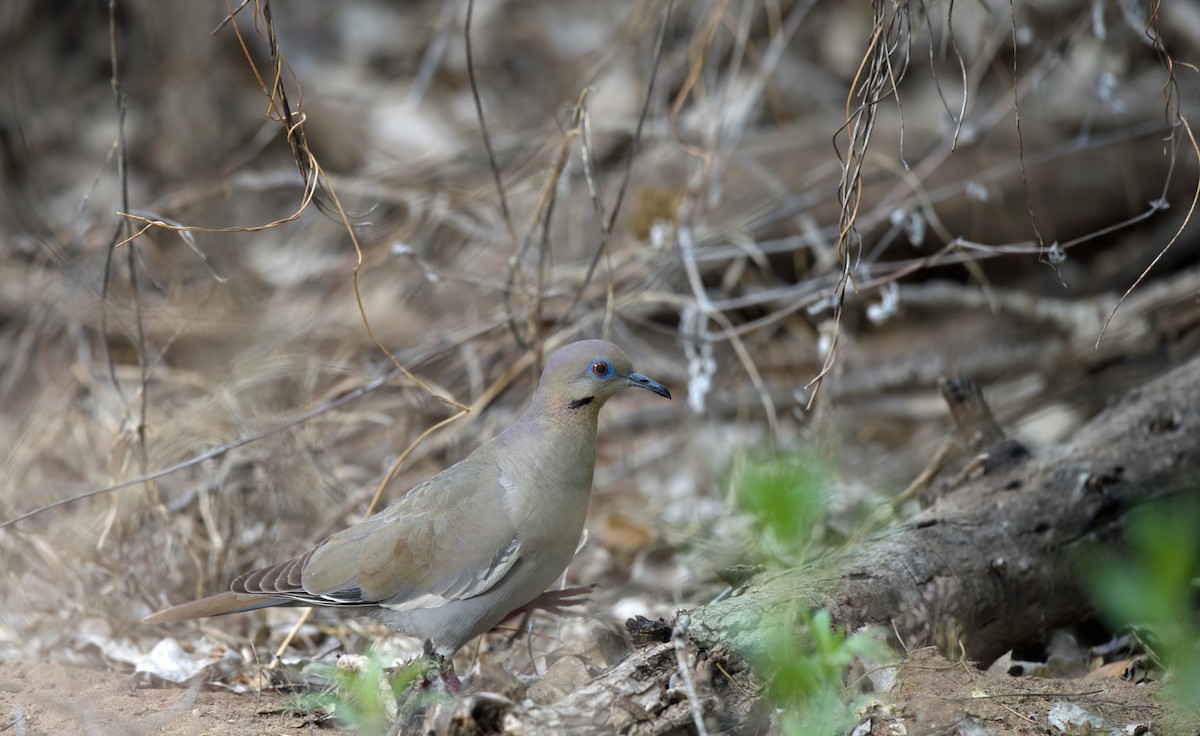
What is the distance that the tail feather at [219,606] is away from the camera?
3.39 meters

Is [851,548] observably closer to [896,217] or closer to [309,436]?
[896,217]

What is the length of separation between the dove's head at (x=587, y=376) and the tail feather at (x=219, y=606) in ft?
3.44

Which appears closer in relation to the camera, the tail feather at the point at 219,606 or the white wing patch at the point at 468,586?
the white wing patch at the point at 468,586

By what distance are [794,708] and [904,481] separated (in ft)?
7.81

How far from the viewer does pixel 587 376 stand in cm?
338

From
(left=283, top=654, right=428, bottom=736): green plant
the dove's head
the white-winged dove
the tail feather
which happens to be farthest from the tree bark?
the tail feather

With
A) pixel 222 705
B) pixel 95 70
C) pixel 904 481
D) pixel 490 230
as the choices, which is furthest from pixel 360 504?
pixel 95 70

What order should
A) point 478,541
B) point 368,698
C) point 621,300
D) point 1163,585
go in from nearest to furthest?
1. point 1163,585
2. point 368,698
3. point 478,541
4. point 621,300

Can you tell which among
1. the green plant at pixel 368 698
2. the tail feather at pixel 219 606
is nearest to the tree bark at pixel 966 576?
the green plant at pixel 368 698

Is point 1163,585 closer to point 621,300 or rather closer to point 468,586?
point 468,586

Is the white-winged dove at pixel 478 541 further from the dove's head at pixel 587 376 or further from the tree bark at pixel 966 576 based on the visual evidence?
the tree bark at pixel 966 576

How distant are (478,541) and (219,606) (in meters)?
0.86

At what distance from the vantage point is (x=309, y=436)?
184 inches

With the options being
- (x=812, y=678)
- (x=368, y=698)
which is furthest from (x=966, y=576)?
(x=368, y=698)
